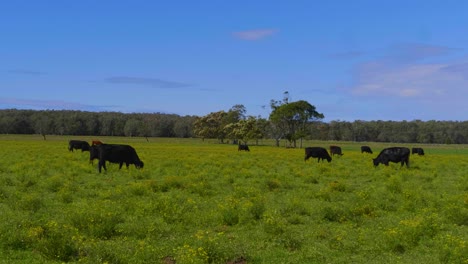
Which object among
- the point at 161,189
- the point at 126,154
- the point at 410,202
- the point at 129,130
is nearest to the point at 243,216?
the point at 410,202

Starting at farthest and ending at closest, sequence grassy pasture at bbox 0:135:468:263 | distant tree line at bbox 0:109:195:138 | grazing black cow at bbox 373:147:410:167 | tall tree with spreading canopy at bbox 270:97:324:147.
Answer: distant tree line at bbox 0:109:195:138
tall tree with spreading canopy at bbox 270:97:324:147
grazing black cow at bbox 373:147:410:167
grassy pasture at bbox 0:135:468:263

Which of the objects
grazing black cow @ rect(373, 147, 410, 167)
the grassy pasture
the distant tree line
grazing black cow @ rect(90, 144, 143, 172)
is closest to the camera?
the grassy pasture

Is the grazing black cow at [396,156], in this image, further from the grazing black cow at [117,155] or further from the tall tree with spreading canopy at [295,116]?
the tall tree with spreading canopy at [295,116]

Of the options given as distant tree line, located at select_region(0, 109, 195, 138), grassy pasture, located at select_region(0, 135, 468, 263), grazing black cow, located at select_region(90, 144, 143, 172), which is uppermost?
distant tree line, located at select_region(0, 109, 195, 138)

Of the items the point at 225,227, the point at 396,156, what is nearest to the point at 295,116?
the point at 396,156

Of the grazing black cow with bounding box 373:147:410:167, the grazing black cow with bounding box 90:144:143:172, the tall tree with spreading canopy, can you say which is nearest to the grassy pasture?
the grazing black cow with bounding box 90:144:143:172

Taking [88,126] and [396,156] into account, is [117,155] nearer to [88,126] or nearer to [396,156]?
[396,156]

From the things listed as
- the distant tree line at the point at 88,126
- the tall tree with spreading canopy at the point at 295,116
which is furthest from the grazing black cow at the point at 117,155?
the distant tree line at the point at 88,126

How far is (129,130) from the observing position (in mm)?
185125

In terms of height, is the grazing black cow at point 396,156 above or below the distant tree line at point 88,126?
below

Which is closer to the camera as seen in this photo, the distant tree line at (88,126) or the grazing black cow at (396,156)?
the grazing black cow at (396,156)

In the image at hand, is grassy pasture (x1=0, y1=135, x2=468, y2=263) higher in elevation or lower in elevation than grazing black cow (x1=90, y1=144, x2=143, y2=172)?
lower

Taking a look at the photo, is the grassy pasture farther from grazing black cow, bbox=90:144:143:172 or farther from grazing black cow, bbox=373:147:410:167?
grazing black cow, bbox=373:147:410:167

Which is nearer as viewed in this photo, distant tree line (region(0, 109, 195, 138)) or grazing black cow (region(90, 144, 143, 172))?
grazing black cow (region(90, 144, 143, 172))
